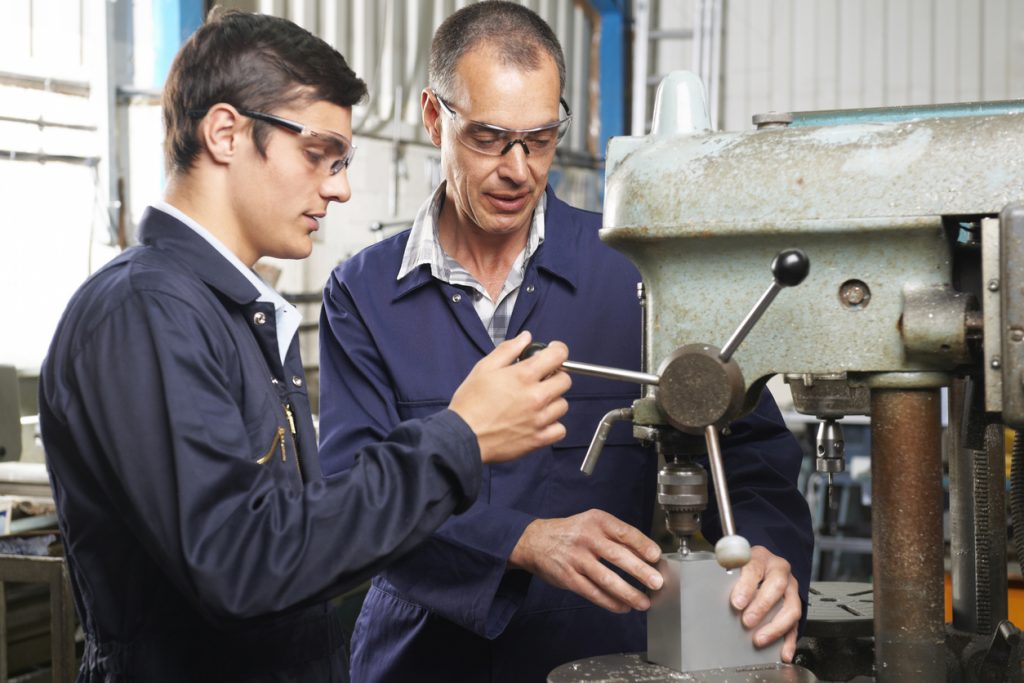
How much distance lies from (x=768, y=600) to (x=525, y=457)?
1.58 ft

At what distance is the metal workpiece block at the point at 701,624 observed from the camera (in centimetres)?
92

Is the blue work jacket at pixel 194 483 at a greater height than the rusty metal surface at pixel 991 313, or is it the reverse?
the rusty metal surface at pixel 991 313

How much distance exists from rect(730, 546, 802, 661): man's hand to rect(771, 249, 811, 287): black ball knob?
25cm

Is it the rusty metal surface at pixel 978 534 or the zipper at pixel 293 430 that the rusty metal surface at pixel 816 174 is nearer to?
the zipper at pixel 293 430

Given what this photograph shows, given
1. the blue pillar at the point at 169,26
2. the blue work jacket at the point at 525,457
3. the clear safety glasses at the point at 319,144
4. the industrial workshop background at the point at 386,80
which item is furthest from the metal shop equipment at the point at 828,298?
the blue pillar at the point at 169,26

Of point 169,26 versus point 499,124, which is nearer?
point 499,124

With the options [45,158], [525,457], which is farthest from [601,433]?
[45,158]

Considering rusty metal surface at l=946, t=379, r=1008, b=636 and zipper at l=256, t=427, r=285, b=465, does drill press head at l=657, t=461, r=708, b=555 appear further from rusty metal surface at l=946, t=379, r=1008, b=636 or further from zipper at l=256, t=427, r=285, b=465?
rusty metal surface at l=946, t=379, r=1008, b=636

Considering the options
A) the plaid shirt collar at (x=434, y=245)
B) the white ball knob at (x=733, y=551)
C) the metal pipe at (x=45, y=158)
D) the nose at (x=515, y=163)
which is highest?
the metal pipe at (x=45, y=158)

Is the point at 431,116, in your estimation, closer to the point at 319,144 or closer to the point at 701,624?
the point at 319,144

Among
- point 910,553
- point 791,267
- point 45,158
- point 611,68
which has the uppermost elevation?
point 611,68

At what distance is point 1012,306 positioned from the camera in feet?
2.66

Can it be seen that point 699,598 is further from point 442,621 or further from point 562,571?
point 442,621

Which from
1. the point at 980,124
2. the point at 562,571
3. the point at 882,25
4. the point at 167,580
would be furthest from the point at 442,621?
the point at 882,25
